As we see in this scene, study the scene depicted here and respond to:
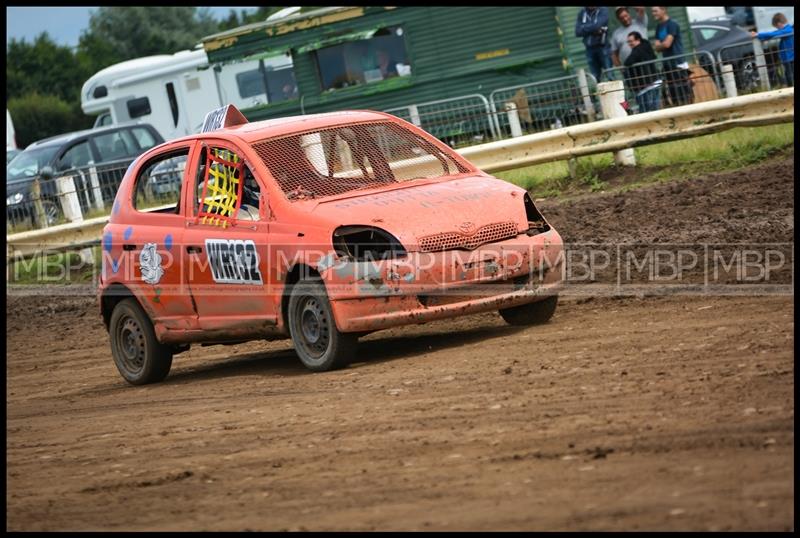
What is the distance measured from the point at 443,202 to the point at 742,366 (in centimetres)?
272

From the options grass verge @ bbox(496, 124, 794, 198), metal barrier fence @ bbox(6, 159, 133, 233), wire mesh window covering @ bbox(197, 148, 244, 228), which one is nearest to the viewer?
wire mesh window covering @ bbox(197, 148, 244, 228)

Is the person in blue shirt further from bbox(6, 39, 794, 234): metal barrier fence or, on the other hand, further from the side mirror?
the side mirror

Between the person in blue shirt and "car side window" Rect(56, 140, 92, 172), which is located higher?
"car side window" Rect(56, 140, 92, 172)

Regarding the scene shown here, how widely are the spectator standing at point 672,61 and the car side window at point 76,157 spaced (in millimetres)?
10767

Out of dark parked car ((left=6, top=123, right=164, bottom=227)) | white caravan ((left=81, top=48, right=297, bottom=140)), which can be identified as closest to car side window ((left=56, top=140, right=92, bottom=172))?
dark parked car ((left=6, top=123, right=164, bottom=227))

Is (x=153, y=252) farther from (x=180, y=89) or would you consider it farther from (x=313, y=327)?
(x=180, y=89)

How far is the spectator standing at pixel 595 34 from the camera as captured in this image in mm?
19906

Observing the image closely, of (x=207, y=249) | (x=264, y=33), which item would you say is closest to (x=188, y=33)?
(x=264, y=33)

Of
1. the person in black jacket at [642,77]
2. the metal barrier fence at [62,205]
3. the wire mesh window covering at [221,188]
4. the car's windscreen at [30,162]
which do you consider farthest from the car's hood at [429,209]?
the car's windscreen at [30,162]

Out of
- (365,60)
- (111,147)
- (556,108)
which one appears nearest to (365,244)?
(556,108)

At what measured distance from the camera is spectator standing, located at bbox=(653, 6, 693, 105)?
649 inches

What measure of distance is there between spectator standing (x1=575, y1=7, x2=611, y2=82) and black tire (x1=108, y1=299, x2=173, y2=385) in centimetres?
1096

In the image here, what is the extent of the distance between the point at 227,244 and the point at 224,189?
17.9 inches

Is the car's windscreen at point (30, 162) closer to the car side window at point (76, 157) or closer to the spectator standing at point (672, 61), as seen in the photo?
the car side window at point (76, 157)
